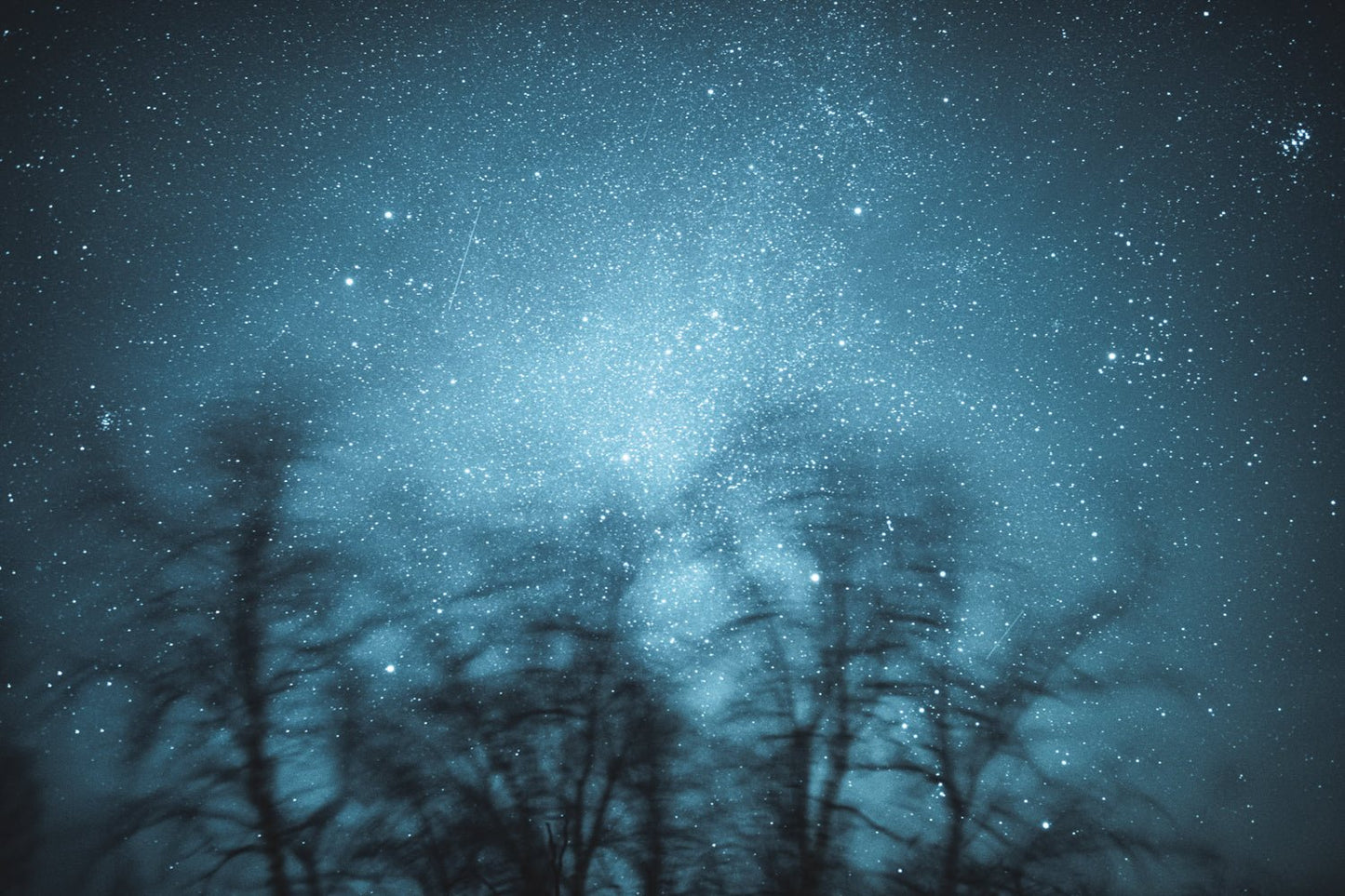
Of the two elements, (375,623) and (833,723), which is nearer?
(375,623)

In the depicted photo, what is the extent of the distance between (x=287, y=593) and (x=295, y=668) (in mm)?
760

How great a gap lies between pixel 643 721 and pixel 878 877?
3026 millimetres

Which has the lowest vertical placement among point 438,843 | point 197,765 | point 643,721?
point 438,843

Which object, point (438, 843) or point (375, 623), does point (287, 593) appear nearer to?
point (375, 623)

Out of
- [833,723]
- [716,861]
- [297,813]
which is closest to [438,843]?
[297,813]

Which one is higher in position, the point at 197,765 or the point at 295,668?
the point at 295,668

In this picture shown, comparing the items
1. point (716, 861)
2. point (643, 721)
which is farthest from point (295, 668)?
point (716, 861)

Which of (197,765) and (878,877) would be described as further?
(878,877)

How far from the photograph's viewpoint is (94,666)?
564 centimetres

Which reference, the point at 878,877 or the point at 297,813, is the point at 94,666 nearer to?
the point at 297,813

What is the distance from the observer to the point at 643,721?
7.23m

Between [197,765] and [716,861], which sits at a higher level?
[197,765]

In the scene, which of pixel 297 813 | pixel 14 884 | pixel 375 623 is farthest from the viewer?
pixel 375 623

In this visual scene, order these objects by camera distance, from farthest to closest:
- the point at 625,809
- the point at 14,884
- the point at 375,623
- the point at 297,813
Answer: the point at 625,809
the point at 375,623
the point at 297,813
the point at 14,884
